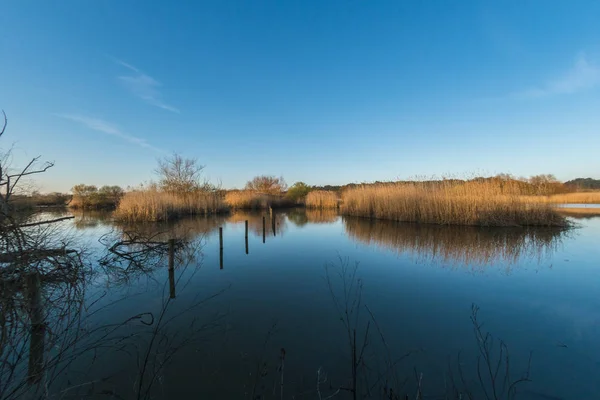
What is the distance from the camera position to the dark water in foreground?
2115mm

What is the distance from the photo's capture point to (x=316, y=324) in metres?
3.10

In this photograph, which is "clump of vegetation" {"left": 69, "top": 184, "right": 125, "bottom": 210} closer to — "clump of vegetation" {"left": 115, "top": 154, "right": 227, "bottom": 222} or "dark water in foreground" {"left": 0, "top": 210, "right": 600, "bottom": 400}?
"clump of vegetation" {"left": 115, "top": 154, "right": 227, "bottom": 222}

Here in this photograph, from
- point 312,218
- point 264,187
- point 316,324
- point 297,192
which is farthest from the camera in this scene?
point 264,187

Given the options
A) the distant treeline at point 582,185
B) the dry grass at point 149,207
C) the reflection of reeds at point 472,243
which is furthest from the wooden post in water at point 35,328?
the distant treeline at point 582,185

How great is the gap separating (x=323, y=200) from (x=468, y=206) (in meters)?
15.7

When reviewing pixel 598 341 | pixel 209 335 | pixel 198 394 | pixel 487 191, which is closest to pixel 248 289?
Answer: pixel 209 335

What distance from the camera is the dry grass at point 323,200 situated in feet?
82.8

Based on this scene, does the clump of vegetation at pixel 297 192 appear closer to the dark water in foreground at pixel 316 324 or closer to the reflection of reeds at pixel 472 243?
the reflection of reeds at pixel 472 243

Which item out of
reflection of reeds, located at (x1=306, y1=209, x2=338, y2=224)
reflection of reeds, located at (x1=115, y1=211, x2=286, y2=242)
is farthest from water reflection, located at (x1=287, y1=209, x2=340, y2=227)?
reflection of reeds, located at (x1=115, y1=211, x2=286, y2=242)

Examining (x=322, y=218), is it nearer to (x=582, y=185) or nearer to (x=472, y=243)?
(x=472, y=243)

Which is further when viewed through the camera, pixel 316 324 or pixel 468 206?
pixel 468 206

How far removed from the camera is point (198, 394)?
2.00 m

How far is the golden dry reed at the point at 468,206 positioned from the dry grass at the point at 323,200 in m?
11.4

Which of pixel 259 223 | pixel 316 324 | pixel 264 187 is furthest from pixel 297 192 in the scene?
pixel 316 324
